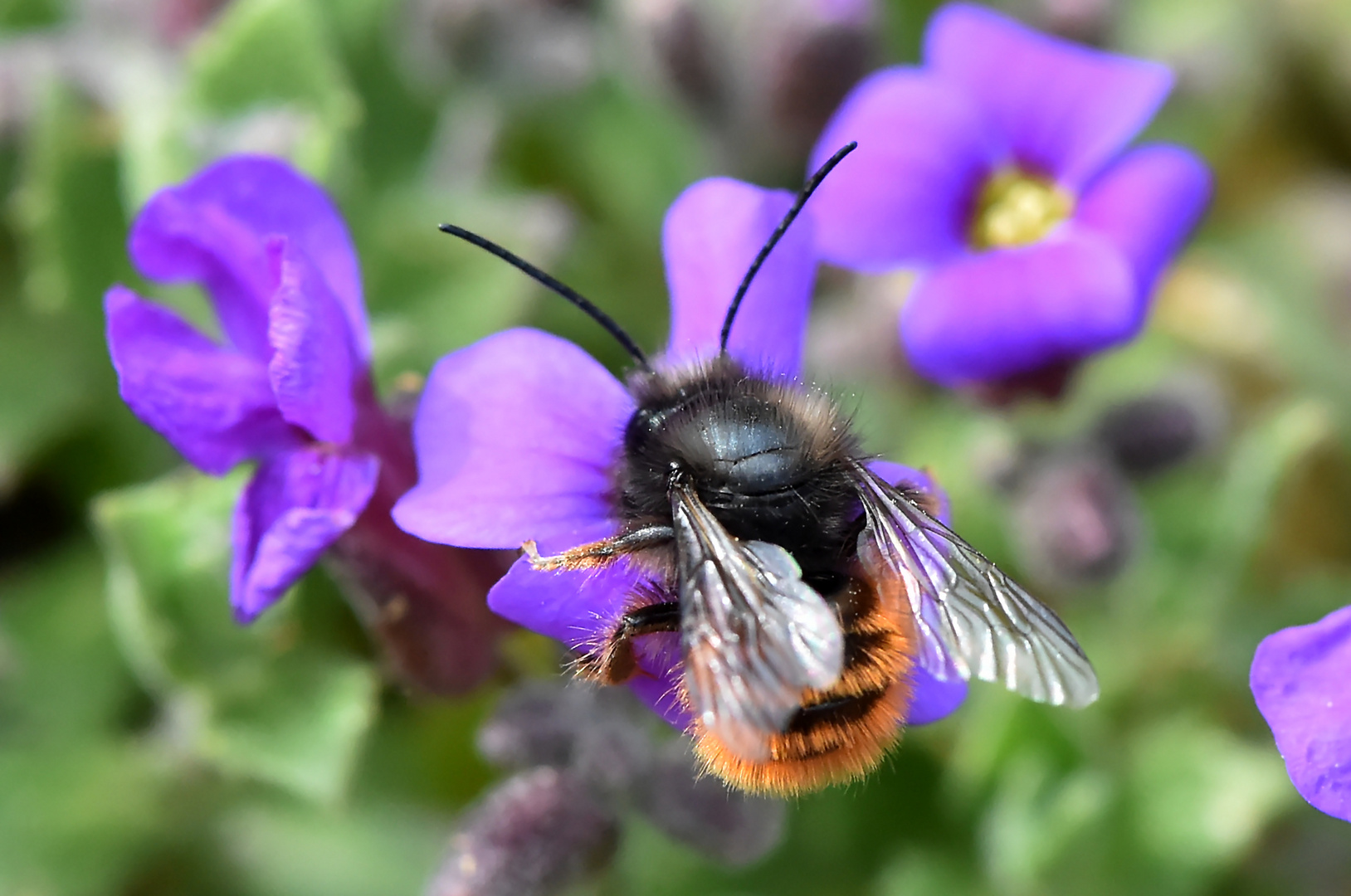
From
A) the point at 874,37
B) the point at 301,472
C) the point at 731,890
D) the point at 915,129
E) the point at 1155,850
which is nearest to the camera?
the point at 301,472

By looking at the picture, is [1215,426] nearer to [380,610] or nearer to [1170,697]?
[1170,697]

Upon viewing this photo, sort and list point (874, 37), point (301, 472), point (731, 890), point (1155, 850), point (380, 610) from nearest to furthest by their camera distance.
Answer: point (301, 472)
point (380, 610)
point (1155, 850)
point (731, 890)
point (874, 37)

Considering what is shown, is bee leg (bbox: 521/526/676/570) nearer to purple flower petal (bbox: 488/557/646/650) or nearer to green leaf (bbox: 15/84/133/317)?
purple flower petal (bbox: 488/557/646/650)

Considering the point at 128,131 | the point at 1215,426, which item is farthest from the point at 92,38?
the point at 1215,426

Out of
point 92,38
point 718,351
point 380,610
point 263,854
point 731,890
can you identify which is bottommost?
point 263,854

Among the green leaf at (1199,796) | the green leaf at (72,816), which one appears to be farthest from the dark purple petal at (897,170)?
the green leaf at (72,816)

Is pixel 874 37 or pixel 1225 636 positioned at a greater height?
pixel 874 37

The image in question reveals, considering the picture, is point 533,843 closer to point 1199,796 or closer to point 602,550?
point 602,550
